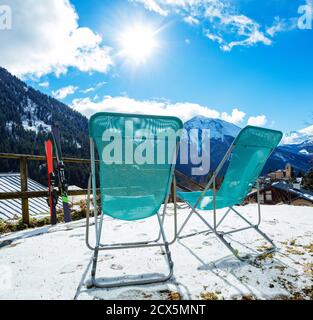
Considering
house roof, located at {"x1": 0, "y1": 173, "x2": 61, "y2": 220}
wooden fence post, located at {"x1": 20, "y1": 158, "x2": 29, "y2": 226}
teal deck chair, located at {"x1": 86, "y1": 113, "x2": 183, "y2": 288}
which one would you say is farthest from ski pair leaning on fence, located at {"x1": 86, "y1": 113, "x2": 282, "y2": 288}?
house roof, located at {"x1": 0, "y1": 173, "x2": 61, "y2": 220}

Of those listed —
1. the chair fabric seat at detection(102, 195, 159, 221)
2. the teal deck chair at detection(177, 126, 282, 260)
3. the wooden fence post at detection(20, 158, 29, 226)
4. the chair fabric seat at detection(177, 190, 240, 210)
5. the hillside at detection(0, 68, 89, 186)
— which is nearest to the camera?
the chair fabric seat at detection(102, 195, 159, 221)

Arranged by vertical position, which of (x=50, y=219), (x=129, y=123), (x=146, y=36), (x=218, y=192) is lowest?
(x=50, y=219)

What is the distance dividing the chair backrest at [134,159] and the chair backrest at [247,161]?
27.3 inches

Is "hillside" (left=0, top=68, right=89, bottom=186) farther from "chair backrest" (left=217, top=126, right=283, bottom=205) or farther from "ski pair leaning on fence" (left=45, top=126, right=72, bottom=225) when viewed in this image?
"chair backrest" (left=217, top=126, right=283, bottom=205)

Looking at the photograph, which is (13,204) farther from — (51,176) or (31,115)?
(31,115)

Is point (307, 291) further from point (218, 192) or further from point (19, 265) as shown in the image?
point (19, 265)

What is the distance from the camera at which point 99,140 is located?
170cm

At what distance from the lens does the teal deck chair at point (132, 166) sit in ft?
5.50

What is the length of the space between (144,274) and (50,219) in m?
2.96

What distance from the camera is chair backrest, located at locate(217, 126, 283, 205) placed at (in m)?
2.21

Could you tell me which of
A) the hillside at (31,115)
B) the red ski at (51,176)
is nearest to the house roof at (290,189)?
the red ski at (51,176)

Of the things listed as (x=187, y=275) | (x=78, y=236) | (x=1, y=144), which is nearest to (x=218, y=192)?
(x=187, y=275)

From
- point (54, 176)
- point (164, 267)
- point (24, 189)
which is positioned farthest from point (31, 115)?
point (164, 267)
